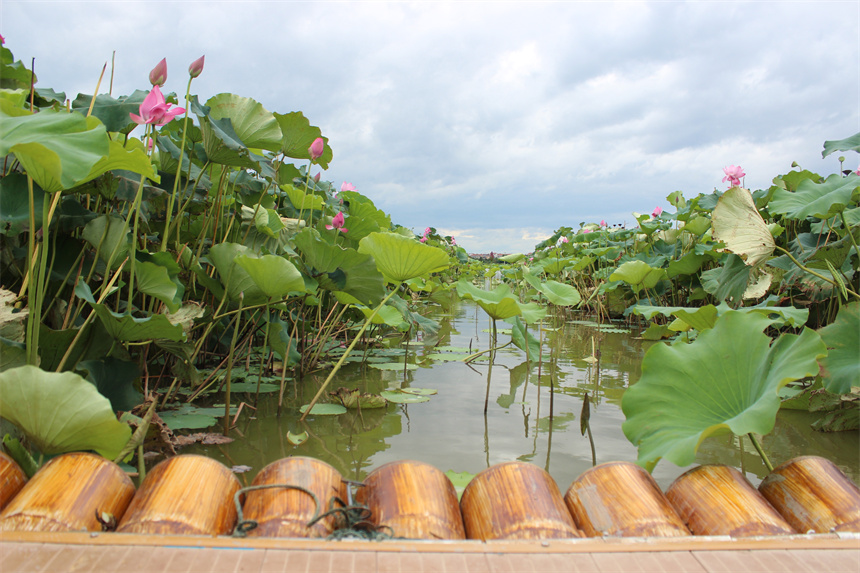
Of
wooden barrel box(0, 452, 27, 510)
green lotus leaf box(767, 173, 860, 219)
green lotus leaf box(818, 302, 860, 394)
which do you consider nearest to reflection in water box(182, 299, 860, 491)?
green lotus leaf box(818, 302, 860, 394)

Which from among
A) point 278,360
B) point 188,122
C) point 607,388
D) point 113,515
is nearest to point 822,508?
point 113,515

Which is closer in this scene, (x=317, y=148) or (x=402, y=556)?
(x=402, y=556)

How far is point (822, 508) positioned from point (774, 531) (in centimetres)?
13

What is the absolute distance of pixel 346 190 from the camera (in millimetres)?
2967

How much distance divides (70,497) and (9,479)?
0.50ft

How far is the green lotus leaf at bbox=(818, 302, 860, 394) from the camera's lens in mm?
1308

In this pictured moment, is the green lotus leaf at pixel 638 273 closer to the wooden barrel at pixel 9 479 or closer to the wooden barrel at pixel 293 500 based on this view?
the wooden barrel at pixel 293 500

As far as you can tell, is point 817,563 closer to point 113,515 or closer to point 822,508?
point 822,508

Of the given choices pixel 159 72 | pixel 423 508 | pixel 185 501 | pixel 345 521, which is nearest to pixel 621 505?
pixel 423 508

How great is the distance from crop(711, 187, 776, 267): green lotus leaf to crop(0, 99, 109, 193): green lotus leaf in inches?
76.9

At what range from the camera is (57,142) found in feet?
2.92

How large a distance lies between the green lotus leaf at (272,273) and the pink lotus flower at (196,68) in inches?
21.3

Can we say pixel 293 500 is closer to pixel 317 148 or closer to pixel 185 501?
pixel 185 501

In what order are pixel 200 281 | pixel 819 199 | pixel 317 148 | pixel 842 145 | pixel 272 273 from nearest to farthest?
1. pixel 272 273
2. pixel 200 281
3. pixel 819 199
4. pixel 317 148
5. pixel 842 145
